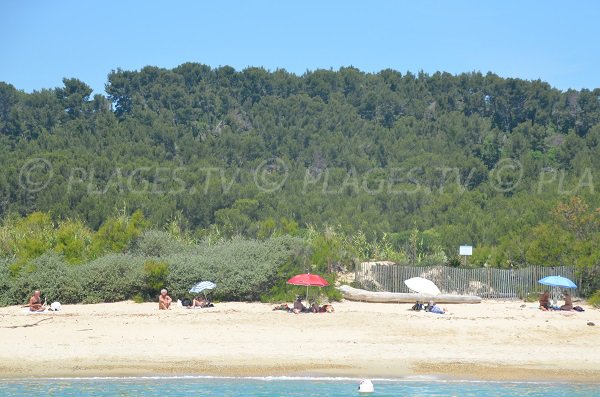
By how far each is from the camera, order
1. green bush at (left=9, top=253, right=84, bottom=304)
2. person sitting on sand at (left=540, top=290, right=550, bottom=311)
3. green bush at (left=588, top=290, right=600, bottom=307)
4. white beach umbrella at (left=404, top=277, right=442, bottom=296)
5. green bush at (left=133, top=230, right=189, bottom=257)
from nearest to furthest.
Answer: white beach umbrella at (left=404, top=277, right=442, bottom=296) → person sitting on sand at (left=540, top=290, right=550, bottom=311) → green bush at (left=588, top=290, right=600, bottom=307) → green bush at (left=9, top=253, right=84, bottom=304) → green bush at (left=133, top=230, right=189, bottom=257)

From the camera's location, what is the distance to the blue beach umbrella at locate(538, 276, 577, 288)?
2428cm

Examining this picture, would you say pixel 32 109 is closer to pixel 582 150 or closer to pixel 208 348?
pixel 582 150

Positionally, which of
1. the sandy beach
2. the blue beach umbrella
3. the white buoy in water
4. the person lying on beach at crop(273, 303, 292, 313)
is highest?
the blue beach umbrella

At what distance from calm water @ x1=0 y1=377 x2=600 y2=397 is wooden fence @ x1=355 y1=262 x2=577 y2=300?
11.1 metres

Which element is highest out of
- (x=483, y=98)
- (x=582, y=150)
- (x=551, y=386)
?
(x=483, y=98)

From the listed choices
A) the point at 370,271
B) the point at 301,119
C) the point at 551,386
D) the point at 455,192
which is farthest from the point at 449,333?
the point at 301,119

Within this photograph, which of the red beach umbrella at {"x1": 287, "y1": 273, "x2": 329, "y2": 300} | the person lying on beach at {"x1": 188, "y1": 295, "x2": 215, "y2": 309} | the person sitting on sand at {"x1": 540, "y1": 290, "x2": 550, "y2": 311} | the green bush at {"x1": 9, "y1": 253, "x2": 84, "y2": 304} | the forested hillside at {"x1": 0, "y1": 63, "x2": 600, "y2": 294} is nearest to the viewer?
the red beach umbrella at {"x1": 287, "y1": 273, "x2": 329, "y2": 300}

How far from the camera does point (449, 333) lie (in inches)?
816

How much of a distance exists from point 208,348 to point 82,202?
27.0 meters

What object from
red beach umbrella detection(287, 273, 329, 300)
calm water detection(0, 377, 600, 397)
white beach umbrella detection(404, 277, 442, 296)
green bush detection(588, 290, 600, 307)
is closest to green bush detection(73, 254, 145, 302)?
red beach umbrella detection(287, 273, 329, 300)

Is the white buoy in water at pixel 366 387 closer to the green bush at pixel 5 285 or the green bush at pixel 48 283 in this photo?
the green bush at pixel 48 283

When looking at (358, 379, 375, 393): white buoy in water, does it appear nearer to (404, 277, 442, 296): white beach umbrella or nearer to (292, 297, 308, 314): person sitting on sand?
(292, 297, 308, 314): person sitting on sand

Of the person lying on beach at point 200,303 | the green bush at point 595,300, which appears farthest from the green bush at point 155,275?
the green bush at point 595,300

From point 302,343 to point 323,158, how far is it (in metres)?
40.4
